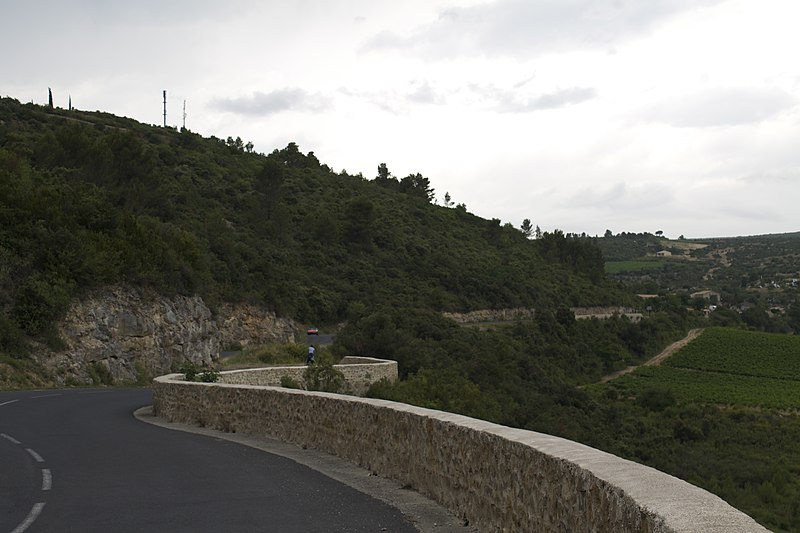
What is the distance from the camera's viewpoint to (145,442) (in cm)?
1653

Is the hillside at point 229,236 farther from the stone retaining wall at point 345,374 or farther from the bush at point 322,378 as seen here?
the bush at point 322,378

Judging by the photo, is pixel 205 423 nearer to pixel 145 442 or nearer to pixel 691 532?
pixel 145 442

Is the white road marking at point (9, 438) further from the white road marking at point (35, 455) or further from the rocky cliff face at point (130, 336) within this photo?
the rocky cliff face at point (130, 336)

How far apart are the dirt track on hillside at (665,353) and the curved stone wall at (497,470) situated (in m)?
62.1

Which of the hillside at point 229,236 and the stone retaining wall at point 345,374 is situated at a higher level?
the hillside at point 229,236

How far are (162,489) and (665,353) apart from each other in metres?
81.6

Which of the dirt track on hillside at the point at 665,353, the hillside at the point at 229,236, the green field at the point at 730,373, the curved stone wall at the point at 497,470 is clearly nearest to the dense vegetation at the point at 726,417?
the green field at the point at 730,373

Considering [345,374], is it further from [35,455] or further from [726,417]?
[726,417]

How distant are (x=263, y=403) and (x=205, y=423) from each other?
3.49m

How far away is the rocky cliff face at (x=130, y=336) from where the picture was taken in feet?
118

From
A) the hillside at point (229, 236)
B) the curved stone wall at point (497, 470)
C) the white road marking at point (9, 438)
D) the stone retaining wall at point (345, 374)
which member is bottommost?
the stone retaining wall at point (345, 374)

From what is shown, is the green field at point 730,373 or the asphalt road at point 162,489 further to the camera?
the green field at point 730,373

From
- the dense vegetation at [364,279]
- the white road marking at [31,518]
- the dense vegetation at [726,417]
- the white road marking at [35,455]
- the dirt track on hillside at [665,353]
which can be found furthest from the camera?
the dirt track on hillside at [665,353]

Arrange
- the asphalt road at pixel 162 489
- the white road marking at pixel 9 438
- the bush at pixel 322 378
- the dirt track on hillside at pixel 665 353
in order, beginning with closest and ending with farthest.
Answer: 1. the asphalt road at pixel 162 489
2. the white road marking at pixel 9 438
3. the bush at pixel 322 378
4. the dirt track on hillside at pixel 665 353
